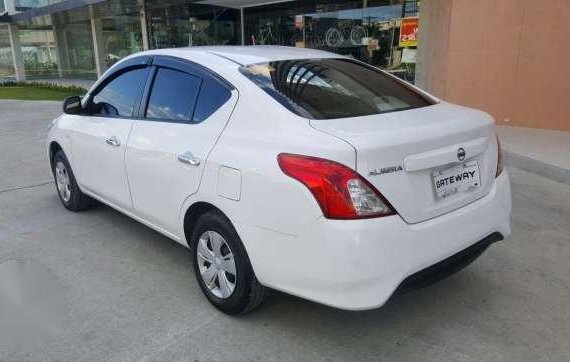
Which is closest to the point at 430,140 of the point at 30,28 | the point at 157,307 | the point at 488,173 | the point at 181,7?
the point at 488,173

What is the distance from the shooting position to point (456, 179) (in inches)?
103

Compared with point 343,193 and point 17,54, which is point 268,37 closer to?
point 343,193

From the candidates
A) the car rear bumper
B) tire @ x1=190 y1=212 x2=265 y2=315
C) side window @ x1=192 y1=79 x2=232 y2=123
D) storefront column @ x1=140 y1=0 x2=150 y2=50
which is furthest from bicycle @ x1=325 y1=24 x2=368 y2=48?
the car rear bumper

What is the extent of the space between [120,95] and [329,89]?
6.25 ft

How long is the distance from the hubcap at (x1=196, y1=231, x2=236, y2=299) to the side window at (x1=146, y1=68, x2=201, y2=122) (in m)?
0.81

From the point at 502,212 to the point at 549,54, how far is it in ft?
20.3

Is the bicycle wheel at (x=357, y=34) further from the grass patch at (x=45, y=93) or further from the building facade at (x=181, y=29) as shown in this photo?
the grass patch at (x=45, y=93)

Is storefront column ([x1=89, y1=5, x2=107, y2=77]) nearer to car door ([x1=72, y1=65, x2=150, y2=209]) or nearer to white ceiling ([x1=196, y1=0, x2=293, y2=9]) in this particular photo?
white ceiling ([x1=196, y1=0, x2=293, y2=9])

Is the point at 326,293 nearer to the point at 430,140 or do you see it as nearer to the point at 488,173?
the point at 430,140

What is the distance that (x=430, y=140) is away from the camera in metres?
2.50

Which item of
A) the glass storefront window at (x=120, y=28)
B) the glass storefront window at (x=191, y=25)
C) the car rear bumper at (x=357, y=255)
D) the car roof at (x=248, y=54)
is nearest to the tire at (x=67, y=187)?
the car roof at (x=248, y=54)

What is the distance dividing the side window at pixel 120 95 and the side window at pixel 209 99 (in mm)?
819

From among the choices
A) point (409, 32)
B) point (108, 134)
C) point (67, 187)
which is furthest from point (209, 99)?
point (409, 32)

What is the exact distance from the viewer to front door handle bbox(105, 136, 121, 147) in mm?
3719
